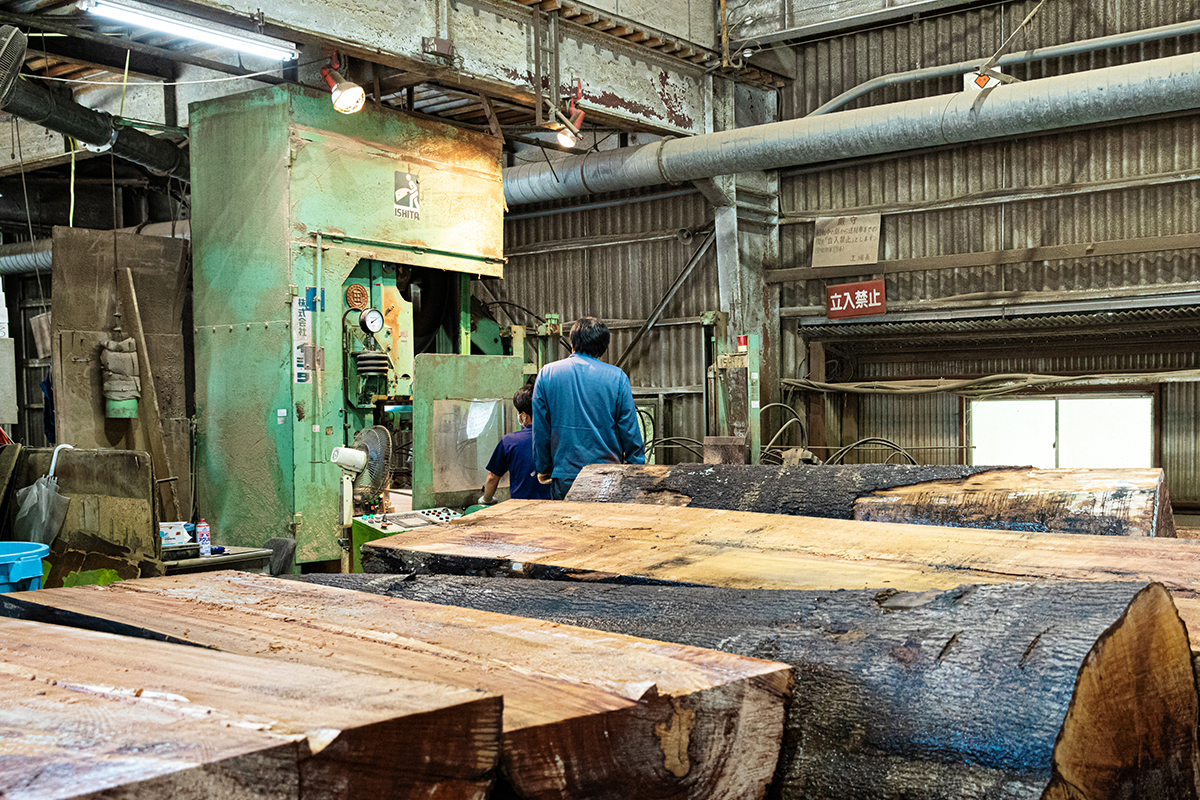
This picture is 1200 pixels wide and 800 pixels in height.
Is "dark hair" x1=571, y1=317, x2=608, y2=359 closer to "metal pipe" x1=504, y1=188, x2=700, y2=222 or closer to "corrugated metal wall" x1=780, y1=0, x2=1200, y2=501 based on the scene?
"corrugated metal wall" x1=780, y1=0, x2=1200, y2=501

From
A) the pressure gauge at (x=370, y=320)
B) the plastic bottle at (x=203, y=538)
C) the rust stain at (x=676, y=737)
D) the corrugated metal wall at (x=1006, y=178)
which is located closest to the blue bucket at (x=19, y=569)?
the plastic bottle at (x=203, y=538)

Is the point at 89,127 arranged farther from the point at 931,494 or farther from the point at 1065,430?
the point at 1065,430

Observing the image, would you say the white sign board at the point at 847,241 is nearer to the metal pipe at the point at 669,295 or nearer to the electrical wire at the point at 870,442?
the metal pipe at the point at 669,295

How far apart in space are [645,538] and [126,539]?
3614 mm

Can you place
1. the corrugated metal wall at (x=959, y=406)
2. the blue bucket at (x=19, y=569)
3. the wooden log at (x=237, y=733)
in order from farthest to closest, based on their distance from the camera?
the corrugated metal wall at (x=959, y=406), the blue bucket at (x=19, y=569), the wooden log at (x=237, y=733)

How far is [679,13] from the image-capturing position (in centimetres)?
908

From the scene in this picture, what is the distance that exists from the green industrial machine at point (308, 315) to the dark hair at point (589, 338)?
1.90 meters

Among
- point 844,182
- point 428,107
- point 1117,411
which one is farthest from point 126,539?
point 1117,411

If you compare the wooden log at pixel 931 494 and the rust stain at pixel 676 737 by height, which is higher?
the wooden log at pixel 931 494

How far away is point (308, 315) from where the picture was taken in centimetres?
663

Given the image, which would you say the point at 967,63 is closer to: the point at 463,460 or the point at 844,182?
the point at 844,182

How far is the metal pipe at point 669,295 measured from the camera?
35.1 ft

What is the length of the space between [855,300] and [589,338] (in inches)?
222

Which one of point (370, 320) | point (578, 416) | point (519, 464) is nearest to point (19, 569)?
point (578, 416)
